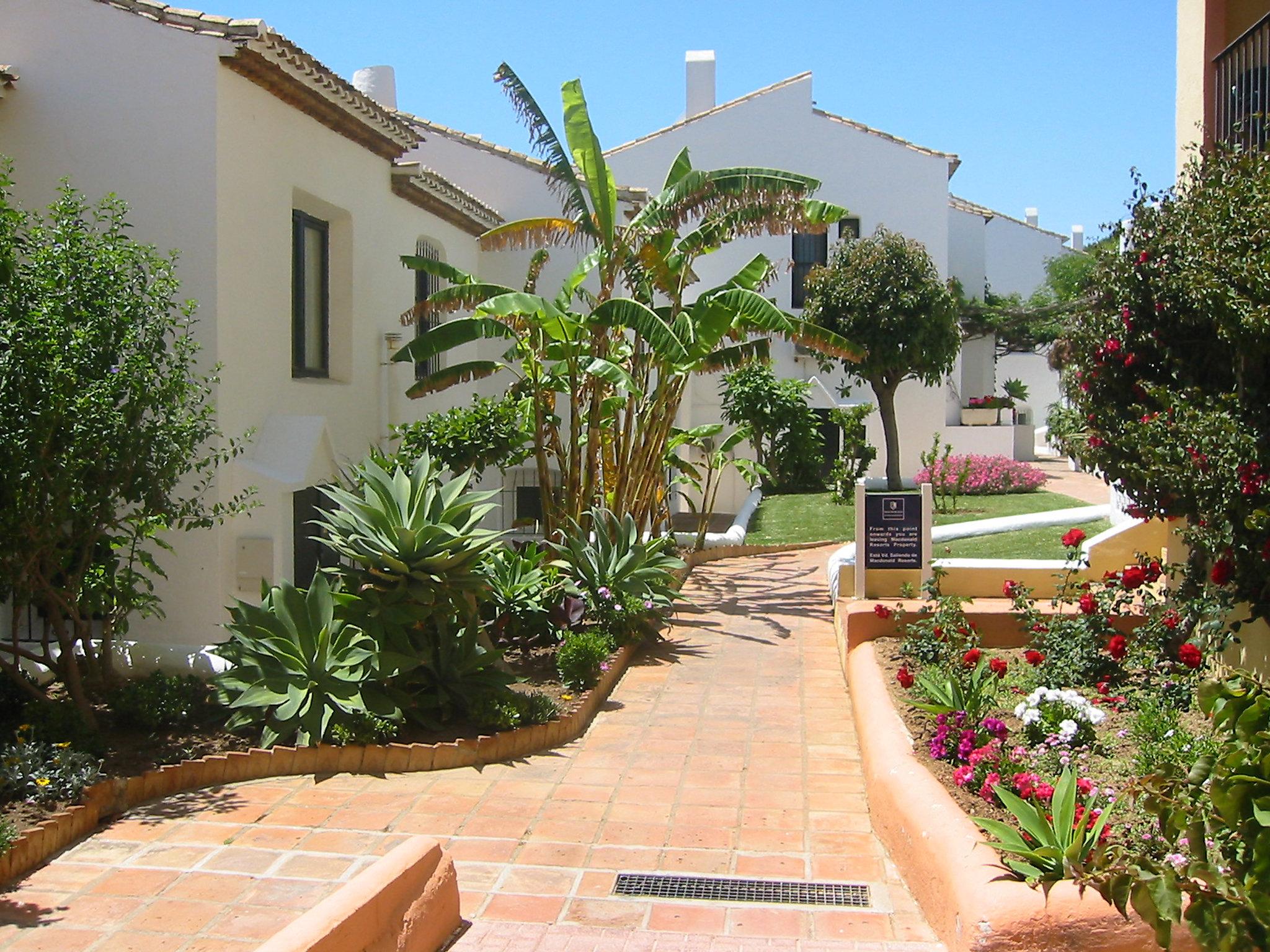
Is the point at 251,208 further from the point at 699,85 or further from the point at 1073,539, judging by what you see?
the point at 699,85

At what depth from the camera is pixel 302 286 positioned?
12297 mm

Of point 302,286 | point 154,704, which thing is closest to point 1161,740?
point 154,704

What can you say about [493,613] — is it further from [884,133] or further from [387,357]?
[884,133]

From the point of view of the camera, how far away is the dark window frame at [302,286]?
12062 millimetres

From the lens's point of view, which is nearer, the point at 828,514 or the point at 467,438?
the point at 467,438

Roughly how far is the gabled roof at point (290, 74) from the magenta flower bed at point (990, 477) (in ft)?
44.9

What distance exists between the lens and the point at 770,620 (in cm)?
1335

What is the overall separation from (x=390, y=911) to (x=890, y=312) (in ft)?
63.4

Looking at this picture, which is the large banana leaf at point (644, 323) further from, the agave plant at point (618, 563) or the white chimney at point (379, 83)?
the white chimney at point (379, 83)

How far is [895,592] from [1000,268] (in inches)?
1352

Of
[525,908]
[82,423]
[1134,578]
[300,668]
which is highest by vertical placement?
[82,423]

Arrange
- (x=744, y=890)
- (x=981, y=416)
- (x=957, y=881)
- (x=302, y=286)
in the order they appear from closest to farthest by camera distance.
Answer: (x=957, y=881) < (x=744, y=890) < (x=302, y=286) < (x=981, y=416)

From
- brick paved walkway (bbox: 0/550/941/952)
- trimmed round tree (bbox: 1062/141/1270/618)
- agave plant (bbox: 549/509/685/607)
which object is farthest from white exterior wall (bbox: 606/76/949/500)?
trimmed round tree (bbox: 1062/141/1270/618)

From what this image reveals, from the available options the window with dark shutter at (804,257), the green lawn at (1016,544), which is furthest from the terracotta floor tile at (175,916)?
the window with dark shutter at (804,257)
